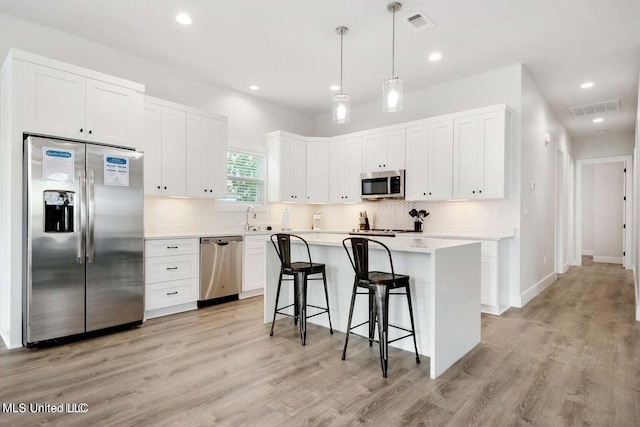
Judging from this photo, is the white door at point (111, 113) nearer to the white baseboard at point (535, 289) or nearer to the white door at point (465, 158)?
the white door at point (465, 158)

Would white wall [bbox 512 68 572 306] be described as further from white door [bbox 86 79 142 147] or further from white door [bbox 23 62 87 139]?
white door [bbox 23 62 87 139]

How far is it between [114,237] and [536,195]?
210 inches

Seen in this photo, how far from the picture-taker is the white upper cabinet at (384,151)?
5.10m

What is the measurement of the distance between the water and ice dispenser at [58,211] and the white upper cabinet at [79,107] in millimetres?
537

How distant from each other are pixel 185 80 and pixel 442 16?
326 cm

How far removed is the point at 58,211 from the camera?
3088 mm

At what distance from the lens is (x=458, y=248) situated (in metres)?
2.74

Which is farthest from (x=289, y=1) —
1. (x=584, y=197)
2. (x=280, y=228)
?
(x=584, y=197)

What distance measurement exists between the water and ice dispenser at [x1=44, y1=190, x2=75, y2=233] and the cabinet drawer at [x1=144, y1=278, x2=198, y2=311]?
1041mm

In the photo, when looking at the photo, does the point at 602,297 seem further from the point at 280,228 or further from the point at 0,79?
the point at 0,79

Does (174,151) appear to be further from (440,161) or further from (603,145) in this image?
(603,145)

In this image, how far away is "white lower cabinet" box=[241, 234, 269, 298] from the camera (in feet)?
15.7

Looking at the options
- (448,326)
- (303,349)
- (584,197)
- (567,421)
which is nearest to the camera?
(567,421)

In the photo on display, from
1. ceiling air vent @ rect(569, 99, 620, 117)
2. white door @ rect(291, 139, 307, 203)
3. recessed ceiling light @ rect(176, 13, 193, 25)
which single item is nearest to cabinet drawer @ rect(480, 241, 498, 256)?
white door @ rect(291, 139, 307, 203)
